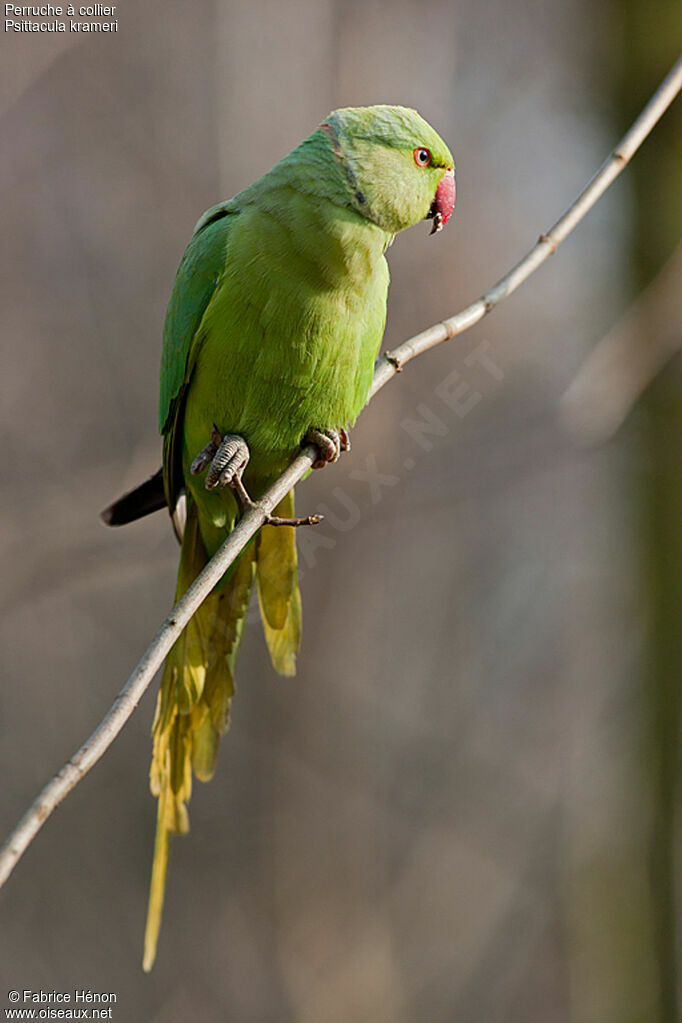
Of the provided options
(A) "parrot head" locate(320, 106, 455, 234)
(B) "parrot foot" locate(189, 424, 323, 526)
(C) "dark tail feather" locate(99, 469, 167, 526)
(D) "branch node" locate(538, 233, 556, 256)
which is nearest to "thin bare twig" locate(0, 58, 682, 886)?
(D) "branch node" locate(538, 233, 556, 256)

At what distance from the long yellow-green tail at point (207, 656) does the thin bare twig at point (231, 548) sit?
0.93 feet

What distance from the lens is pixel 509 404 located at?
3.96 metres

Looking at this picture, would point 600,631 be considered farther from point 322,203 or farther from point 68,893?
point 322,203

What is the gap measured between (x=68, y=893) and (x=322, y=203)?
10.3 ft

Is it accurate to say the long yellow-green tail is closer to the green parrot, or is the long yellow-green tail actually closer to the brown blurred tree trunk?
the green parrot

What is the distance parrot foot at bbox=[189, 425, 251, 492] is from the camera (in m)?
1.67

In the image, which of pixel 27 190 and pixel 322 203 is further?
pixel 27 190

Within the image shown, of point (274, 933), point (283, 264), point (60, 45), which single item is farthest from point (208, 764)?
point (60, 45)

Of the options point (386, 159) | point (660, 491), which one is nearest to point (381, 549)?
point (660, 491)

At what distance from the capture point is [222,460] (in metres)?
1.68

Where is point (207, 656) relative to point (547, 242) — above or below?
below

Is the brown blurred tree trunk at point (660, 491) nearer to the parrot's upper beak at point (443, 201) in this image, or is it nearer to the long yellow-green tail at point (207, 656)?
the parrot's upper beak at point (443, 201)

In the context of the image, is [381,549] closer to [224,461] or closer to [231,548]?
[224,461]

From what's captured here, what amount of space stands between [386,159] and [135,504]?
89 centimetres
